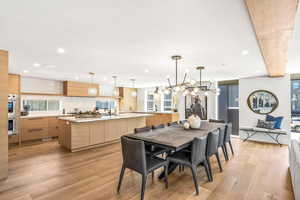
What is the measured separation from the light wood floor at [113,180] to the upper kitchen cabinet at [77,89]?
283 cm

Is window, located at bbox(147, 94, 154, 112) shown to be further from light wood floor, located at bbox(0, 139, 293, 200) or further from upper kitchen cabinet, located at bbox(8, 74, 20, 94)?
upper kitchen cabinet, located at bbox(8, 74, 20, 94)

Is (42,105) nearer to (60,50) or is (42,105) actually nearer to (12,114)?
(12,114)

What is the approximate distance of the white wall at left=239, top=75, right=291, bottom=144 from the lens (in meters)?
4.72

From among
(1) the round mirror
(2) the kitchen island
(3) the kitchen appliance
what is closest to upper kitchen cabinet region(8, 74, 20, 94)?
(3) the kitchen appliance

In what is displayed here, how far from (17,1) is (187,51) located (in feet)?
7.83

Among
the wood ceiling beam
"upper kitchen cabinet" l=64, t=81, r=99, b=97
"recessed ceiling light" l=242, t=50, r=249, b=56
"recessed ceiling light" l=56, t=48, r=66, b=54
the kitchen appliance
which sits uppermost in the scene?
"recessed ceiling light" l=56, t=48, r=66, b=54

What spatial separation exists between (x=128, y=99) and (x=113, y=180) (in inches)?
240

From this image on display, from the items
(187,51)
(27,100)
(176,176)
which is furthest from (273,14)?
(27,100)

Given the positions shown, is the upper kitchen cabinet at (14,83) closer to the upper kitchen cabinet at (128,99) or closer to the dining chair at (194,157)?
the upper kitchen cabinet at (128,99)

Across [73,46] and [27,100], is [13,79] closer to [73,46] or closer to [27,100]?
[27,100]

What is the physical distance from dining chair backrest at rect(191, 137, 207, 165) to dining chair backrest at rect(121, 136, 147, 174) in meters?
0.76

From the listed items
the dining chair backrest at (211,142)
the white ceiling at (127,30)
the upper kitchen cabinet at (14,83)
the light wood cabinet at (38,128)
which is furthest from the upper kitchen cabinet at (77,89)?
the dining chair backrest at (211,142)

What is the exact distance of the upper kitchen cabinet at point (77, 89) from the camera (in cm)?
600

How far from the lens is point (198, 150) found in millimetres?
2311
